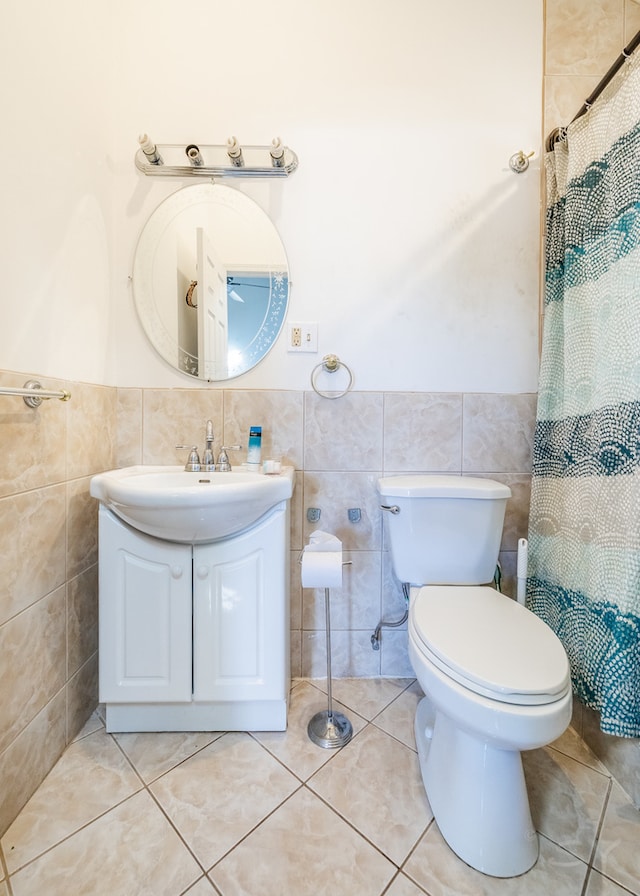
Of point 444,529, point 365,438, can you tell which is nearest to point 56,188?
point 365,438

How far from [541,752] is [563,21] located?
2.43 metres

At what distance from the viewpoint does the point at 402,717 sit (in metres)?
1.15

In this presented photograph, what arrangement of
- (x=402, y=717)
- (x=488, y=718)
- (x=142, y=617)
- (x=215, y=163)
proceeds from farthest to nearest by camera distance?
1. (x=215, y=163)
2. (x=402, y=717)
3. (x=142, y=617)
4. (x=488, y=718)

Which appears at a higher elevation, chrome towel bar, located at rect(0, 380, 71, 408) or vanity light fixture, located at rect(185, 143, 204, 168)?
vanity light fixture, located at rect(185, 143, 204, 168)

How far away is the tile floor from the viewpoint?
Answer: 0.72m

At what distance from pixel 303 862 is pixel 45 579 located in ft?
2.90

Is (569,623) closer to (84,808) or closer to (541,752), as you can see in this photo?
(541,752)

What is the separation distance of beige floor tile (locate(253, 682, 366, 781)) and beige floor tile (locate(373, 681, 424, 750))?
0.24 feet

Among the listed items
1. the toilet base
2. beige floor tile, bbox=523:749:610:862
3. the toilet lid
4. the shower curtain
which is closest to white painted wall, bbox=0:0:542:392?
the shower curtain

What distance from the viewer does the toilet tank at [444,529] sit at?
1.09 metres

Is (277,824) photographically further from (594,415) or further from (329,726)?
(594,415)

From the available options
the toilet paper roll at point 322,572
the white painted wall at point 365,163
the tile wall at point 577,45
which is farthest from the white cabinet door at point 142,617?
the tile wall at point 577,45

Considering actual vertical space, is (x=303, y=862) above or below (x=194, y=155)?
below

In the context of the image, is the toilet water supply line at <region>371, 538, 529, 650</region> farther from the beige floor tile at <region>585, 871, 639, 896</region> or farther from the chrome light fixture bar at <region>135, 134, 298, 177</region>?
the chrome light fixture bar at <region>135, 134, 298, 177</region>
